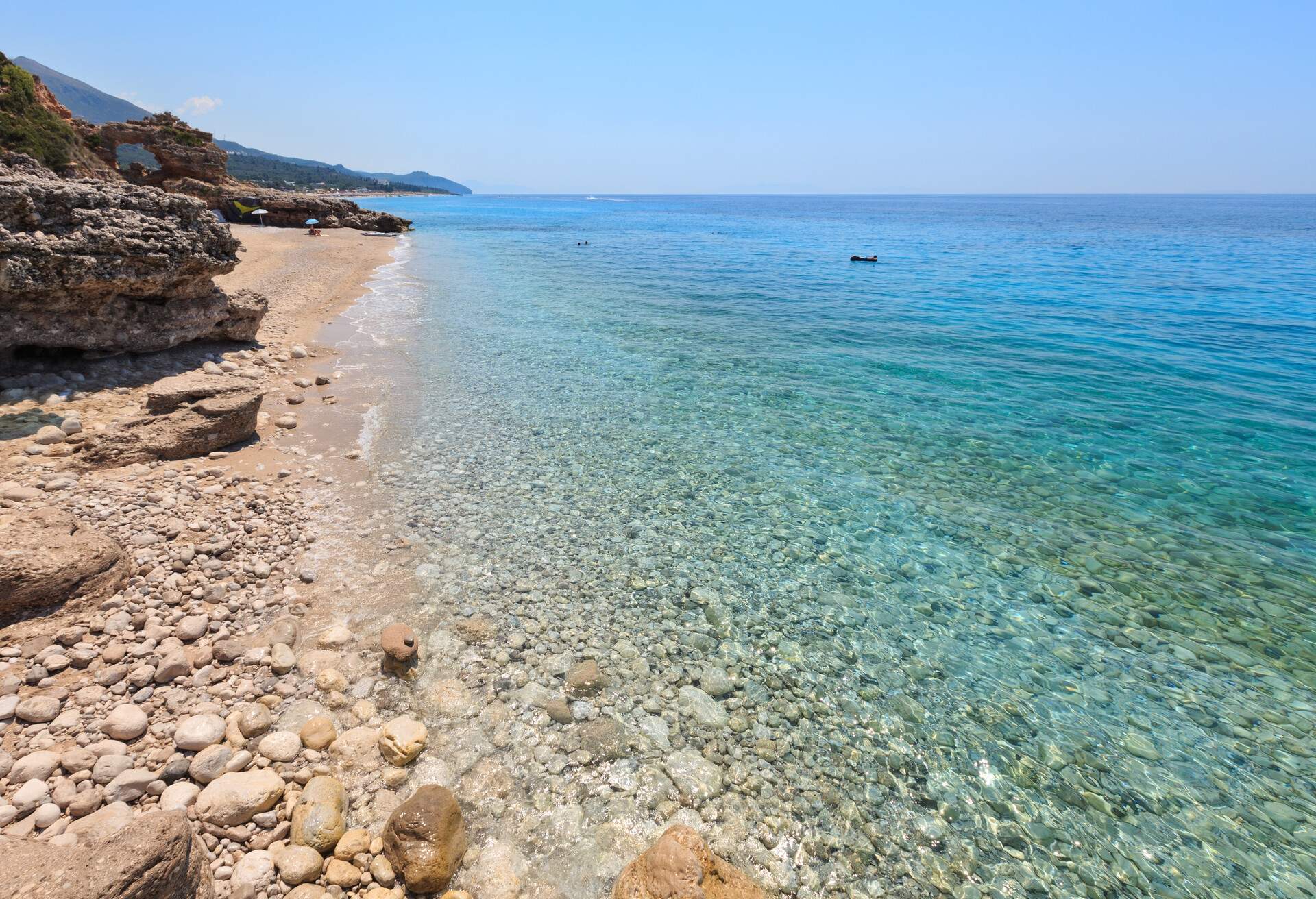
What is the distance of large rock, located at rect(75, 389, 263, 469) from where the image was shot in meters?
8.06

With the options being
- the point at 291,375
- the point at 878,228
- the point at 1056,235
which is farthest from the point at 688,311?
the point at 878,228

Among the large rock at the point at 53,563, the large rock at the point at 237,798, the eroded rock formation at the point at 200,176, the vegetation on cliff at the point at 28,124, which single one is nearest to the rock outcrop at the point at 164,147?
the eroded rock formation at the point at 200,176

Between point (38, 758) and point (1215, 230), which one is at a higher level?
point (1215, 230)

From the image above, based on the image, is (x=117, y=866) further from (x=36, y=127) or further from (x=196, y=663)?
(x=36, y=127)

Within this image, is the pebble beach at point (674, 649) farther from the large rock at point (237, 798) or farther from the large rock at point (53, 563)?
the large rock at point (53, 563)

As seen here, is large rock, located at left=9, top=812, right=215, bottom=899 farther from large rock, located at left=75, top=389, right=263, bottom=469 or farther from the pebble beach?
large rock, located at left=75, top=389, right=263, bottom=469

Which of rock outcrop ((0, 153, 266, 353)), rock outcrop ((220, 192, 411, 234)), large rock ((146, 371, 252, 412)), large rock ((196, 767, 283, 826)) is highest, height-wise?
rock outcrop ((220, 192, 411, 234))

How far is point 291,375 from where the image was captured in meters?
13.2

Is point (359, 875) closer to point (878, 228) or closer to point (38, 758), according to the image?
point (38, 758)

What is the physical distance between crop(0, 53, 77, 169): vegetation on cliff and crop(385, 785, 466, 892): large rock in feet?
172

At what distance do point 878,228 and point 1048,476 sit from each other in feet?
276

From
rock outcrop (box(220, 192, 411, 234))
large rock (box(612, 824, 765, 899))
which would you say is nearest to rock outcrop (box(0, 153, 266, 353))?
large rock (box(612, 824, 765, 899))

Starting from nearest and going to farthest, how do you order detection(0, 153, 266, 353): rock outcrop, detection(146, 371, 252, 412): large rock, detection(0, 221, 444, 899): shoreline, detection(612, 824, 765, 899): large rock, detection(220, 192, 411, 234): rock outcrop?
detection(612, 824, 765, 899): large rock, detection(0, 221, 444, 899): shoreline, detection(146, 371, 252, 412): large rock, detection(0, 153, 266, 353): rock outcrop, detection(220, 192, 411, 234): rock outcrop

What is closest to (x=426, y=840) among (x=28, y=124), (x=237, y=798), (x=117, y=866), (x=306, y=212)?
(x=237, y=798)
